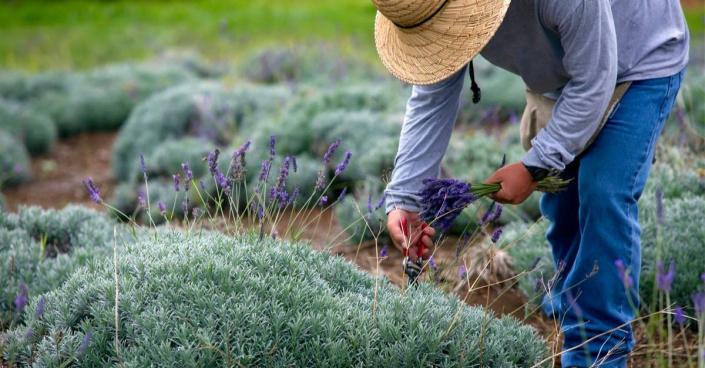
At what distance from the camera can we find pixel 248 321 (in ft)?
7.31

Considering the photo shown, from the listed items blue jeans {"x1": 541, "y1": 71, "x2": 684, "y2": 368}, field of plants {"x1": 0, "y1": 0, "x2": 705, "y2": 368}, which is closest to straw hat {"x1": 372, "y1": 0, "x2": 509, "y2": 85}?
field of plants {"x1": 0, "y1": 0, "x2": 705, "y2": 368}

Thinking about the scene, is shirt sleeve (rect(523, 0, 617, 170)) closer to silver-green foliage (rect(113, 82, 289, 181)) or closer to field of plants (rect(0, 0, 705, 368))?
field of plants (rect(0, 0, 705, 368))

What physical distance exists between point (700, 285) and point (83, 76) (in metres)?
8.96

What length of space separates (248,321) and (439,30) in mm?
1103

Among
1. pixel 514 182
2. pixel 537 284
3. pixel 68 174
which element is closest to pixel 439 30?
pixel 514 182

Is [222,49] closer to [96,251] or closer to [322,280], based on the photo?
[96,251]

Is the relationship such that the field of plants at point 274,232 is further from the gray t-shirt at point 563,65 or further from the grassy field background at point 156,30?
the grassy field background at point 156,30

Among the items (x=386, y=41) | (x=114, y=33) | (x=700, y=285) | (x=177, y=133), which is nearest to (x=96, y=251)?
(x=386, y=41)

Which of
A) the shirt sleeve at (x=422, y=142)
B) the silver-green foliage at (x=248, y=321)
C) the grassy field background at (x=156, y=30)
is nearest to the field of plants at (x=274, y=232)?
the silver-green foliage at (x=248, y=321)

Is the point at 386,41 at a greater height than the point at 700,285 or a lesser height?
greater

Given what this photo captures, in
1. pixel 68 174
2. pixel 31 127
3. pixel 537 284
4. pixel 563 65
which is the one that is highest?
pixel 563 65

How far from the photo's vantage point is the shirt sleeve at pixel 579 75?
89.1 inches

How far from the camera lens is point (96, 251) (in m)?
3.36

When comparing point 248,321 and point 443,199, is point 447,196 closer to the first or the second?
point 443,199
